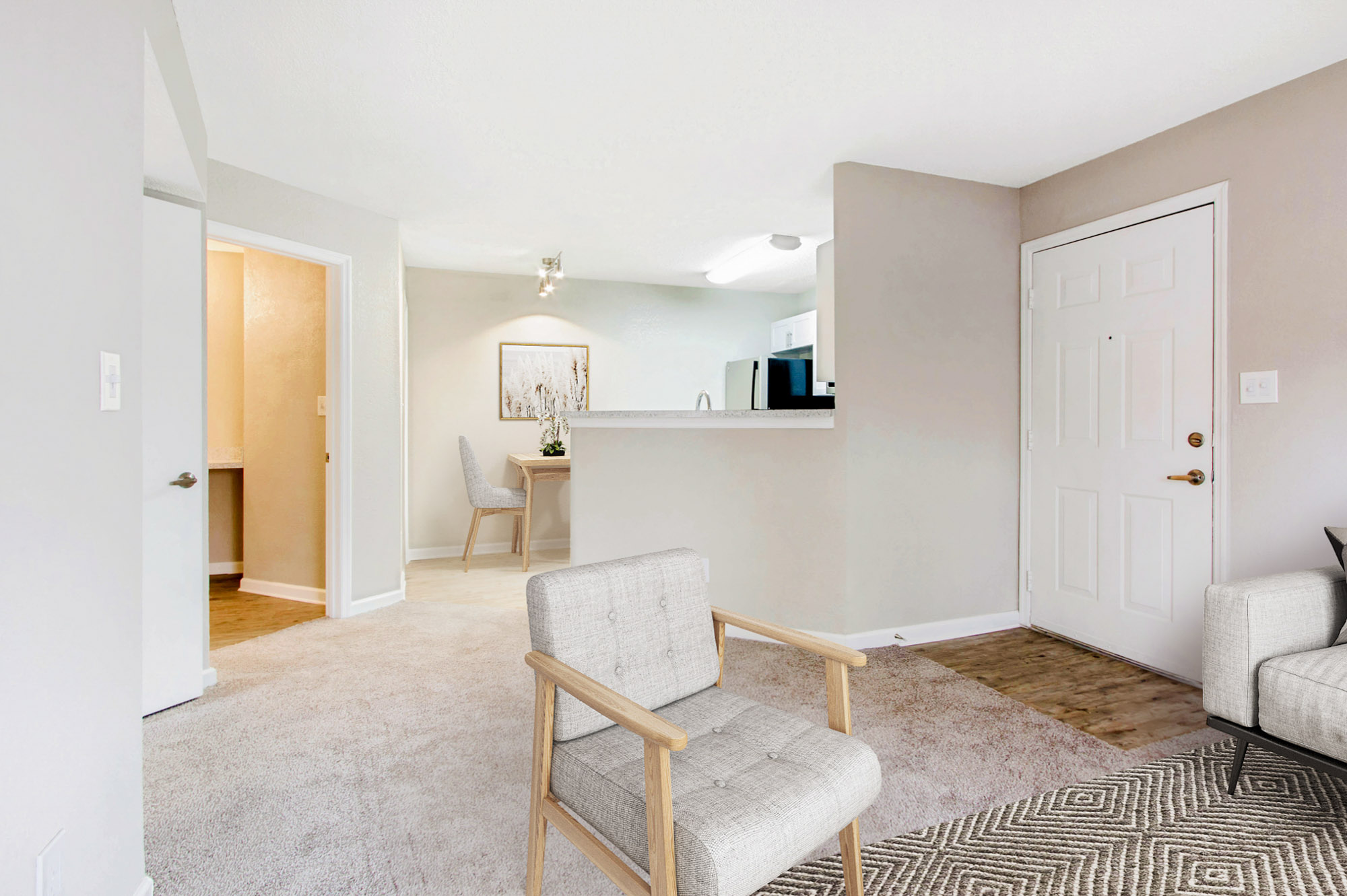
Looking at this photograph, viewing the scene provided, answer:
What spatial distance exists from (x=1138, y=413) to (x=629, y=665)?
278 cm

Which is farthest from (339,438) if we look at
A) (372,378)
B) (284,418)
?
(284,418)

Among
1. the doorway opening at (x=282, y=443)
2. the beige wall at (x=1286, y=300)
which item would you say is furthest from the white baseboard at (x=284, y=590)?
the beige wall at (x=1286, y=300)

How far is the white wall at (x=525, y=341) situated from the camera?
18.9 feet

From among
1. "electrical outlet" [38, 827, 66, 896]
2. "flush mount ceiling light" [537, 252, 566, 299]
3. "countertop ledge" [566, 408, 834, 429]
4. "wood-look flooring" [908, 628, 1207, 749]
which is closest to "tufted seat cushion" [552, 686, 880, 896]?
"electrical outlet" [38, 827, 66, 896]

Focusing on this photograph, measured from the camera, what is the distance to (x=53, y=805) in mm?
1178

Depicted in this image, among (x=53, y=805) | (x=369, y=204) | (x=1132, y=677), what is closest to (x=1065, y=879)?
(x=1132, y=677)

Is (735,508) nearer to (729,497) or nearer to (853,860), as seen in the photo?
(729,497)

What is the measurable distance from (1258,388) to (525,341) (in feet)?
16.2

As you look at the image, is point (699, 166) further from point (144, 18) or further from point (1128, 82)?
point (144, 18)

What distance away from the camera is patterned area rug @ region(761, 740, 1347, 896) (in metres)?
1.65

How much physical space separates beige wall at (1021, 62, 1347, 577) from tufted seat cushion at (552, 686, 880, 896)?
226 centimetres

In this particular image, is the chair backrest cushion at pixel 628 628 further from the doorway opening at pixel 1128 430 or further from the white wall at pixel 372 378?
the white wall at pixel 372 378

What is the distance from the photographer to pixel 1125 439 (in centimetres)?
322

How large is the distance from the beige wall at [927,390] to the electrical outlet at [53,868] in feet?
9.56
